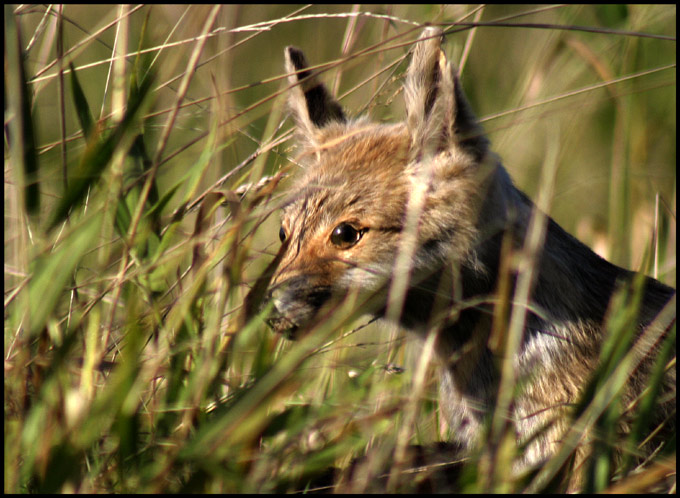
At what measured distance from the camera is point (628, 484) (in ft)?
5.69

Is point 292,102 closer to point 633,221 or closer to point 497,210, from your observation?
point 497,210

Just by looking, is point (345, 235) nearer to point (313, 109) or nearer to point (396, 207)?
point (396, 207)

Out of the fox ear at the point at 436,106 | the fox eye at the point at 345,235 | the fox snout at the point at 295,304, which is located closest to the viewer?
the fox snout at the point at 295,304

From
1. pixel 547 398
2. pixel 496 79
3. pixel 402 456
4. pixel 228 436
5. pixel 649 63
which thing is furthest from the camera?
pixel 496 79

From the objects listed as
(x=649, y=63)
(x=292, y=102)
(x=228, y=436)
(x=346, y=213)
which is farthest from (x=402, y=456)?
(x=649, y=63)

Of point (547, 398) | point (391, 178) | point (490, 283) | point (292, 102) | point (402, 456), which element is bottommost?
point (547, 398)

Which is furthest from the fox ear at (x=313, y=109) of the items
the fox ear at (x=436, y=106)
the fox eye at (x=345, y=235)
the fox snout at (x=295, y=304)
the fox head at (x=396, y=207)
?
the fox snout at (x=295, y=304)

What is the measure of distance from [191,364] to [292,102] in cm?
177

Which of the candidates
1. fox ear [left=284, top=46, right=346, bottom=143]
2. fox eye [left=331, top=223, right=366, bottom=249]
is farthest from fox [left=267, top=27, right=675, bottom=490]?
fox ear [left=284, top=46, right=346, bottom=143]

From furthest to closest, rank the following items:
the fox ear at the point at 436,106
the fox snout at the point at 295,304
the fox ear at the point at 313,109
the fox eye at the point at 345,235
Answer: the fox ear at the point at 313,109 → the fox eye at the point at 345,235 → the fox ear at the point at 436,106 → the fox snout at the point at 295,304

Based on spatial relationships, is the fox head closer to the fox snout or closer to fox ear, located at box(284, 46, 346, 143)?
the fox snout

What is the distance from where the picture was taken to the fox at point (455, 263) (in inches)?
108

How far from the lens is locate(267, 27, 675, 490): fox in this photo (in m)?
2.75

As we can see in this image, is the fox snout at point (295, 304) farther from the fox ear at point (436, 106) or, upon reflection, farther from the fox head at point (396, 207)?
the fox ear at point (436, 106)
